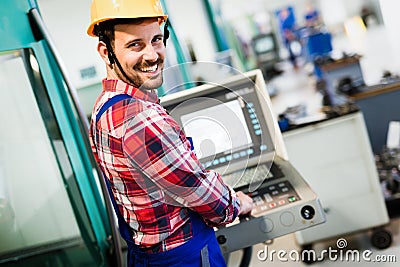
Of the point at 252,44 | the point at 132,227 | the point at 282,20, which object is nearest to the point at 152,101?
the point at 132,227

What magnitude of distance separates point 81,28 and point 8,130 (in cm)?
86

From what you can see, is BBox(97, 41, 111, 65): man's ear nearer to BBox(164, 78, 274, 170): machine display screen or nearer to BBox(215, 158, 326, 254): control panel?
BBox(164, 78, 274, 170): machine display screen

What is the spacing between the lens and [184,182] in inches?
45.4

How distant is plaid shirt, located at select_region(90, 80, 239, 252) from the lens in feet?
3.65

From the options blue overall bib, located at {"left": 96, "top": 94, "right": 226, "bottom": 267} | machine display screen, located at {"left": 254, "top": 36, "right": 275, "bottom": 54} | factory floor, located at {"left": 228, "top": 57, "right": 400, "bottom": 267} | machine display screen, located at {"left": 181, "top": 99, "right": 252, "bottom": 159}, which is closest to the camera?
machine display screen, located at {"left": 181, "top": 99, "right": 252, "bottom": 159}

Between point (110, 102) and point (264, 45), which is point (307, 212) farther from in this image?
point (264, 45)

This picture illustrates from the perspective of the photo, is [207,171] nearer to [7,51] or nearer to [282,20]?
[7,51]

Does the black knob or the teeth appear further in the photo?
the black knob

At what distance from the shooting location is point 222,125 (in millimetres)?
1169

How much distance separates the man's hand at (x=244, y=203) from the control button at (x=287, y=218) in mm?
98

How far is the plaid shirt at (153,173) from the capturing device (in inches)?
43.8

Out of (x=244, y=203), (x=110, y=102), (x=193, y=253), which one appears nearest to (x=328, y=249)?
(x=244, y=203)

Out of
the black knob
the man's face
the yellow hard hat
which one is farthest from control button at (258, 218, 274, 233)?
the yellow hard hat

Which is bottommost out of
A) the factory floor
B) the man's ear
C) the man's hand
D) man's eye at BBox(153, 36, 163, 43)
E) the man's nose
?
the factory floor
